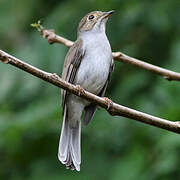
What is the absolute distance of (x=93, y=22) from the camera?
6395 mm

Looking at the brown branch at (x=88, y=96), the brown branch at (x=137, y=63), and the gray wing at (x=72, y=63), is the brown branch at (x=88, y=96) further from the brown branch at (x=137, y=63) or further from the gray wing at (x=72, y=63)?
the gray wing at (x=72, y=63)

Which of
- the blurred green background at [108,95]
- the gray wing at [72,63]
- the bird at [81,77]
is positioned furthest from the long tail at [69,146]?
the gray wing at [72,63]

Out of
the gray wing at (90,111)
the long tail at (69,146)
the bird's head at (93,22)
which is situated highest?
the bird's head at (93,22)

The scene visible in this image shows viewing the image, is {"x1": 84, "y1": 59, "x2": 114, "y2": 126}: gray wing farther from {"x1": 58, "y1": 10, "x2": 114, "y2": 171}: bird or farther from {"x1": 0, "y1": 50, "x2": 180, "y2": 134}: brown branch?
{"x1": 0, "y1": 50, "x2": 180, "y2": 134}: brown branch

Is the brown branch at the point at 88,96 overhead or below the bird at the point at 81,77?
below

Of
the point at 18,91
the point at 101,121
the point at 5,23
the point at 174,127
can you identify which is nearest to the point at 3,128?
the point at 18,91

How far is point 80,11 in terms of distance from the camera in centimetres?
→ 691

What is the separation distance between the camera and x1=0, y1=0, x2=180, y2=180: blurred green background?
5707 mm

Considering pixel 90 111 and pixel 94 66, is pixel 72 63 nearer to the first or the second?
pixel 94 66

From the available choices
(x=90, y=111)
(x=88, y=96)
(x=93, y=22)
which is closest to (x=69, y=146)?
(x=90, y=111)

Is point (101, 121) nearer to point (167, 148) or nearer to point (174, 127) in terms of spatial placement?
point (167, 148)

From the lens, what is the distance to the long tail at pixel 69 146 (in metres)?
5.39

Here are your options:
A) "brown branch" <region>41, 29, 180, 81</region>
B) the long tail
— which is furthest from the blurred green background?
"brown branch" <region>41, 29, 180, 81</region>

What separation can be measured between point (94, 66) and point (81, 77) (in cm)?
17
